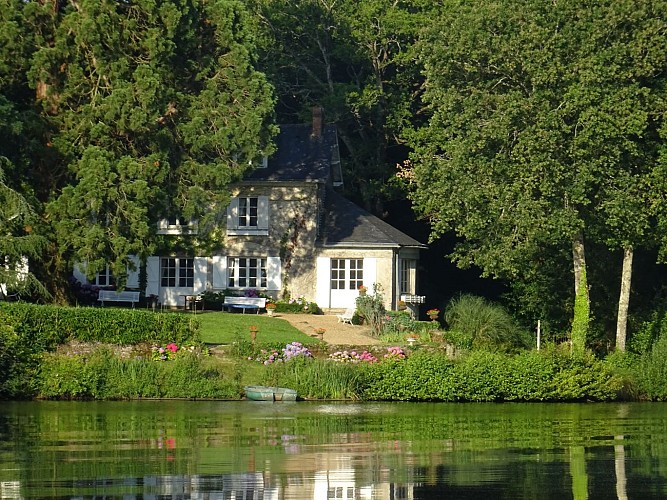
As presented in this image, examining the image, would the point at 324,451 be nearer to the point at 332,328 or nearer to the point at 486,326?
the point at 486,326

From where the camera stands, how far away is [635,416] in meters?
27.5

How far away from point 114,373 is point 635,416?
11238mm

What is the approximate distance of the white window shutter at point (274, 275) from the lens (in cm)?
4797

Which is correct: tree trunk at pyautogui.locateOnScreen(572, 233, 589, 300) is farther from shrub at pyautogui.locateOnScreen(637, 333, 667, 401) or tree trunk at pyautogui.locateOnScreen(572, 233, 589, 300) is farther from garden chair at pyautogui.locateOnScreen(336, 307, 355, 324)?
garden chair at pyautogui.locateOnScreen(336, 307, 355, 324)

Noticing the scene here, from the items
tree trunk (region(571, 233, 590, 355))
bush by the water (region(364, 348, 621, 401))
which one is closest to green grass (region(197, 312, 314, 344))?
bush by the water (region(364, 348, 621, 401))

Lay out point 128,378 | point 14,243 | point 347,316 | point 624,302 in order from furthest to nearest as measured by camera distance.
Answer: point 347,316 < point 624,302 < point 14,243 < point 128,378

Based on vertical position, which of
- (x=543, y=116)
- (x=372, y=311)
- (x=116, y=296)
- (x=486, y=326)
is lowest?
(x=486, y=326)

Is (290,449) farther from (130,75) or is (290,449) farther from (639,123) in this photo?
(130,75)

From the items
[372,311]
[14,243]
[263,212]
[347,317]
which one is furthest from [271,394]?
[263,212]

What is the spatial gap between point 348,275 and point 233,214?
4.73m

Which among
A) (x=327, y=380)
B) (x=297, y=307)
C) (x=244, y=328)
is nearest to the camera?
(x=327, y=380)

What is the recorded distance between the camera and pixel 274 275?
Result: 4803 centimetres

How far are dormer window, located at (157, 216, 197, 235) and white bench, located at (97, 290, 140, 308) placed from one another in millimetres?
2796

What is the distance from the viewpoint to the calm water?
1603 centimetres
